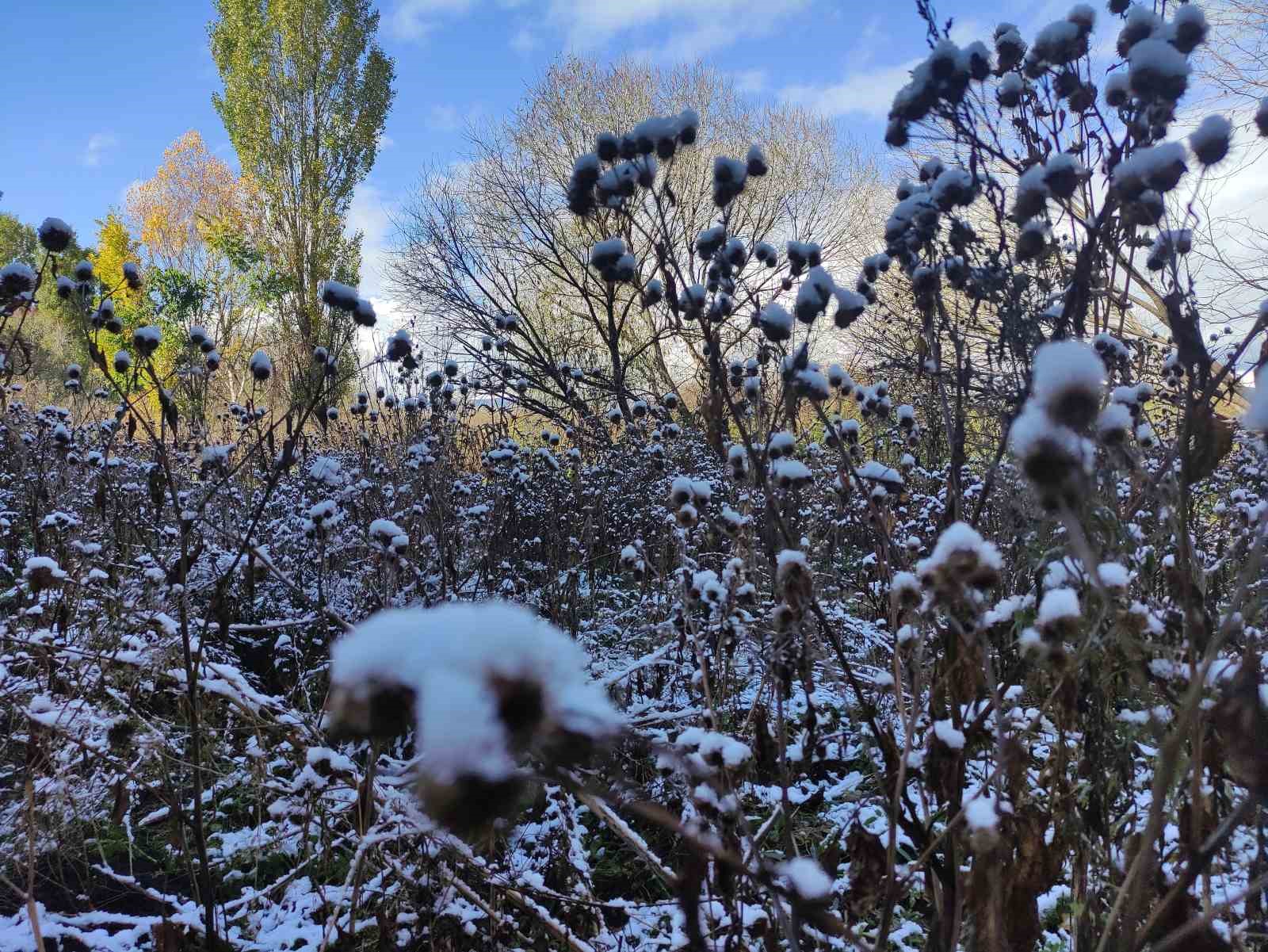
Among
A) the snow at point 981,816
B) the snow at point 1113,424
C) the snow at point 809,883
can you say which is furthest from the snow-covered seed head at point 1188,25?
the snow at point 809,883

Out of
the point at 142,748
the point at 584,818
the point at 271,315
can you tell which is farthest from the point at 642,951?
the point at 271,315

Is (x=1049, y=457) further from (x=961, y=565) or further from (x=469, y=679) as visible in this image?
(x=469, y=679)

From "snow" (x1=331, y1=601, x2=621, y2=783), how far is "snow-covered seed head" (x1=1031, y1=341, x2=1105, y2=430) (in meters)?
0.46

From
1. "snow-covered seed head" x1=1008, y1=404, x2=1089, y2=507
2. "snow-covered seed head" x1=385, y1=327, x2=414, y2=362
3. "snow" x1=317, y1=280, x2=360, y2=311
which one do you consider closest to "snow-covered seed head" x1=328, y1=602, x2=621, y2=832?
"snow-covered seed head" x1=1008, y1=404, x2=1089, y2=507

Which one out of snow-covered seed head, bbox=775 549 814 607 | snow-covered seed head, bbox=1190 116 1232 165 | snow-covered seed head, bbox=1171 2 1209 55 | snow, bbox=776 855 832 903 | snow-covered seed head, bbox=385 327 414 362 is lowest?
snow, bbox=776 855 832 903

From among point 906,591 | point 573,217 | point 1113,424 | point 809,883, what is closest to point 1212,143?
point 1113,424

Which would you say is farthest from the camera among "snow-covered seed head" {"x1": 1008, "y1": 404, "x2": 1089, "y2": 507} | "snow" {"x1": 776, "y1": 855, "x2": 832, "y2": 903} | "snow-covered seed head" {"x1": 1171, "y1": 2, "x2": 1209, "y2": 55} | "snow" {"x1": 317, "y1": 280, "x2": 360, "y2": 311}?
"snow" {"x1": 317, "y1": 280, "x2": 360, "y2": 311}

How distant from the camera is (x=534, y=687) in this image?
1.52ft

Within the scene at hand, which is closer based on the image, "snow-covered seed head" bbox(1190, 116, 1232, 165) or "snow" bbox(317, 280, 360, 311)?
"snow-covered seed head" bbox(1190, 116, 1232, 165)

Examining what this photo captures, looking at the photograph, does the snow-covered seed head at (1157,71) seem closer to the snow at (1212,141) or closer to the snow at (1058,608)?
the snow at (1212,141)

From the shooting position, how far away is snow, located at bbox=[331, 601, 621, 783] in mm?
435

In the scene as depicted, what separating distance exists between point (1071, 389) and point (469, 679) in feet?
1.79

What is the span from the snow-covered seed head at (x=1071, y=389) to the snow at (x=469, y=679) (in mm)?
461

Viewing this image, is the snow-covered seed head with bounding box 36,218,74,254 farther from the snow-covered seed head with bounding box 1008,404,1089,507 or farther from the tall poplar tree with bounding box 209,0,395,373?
the tall poplar tree with bounding box 209,0,395,373
